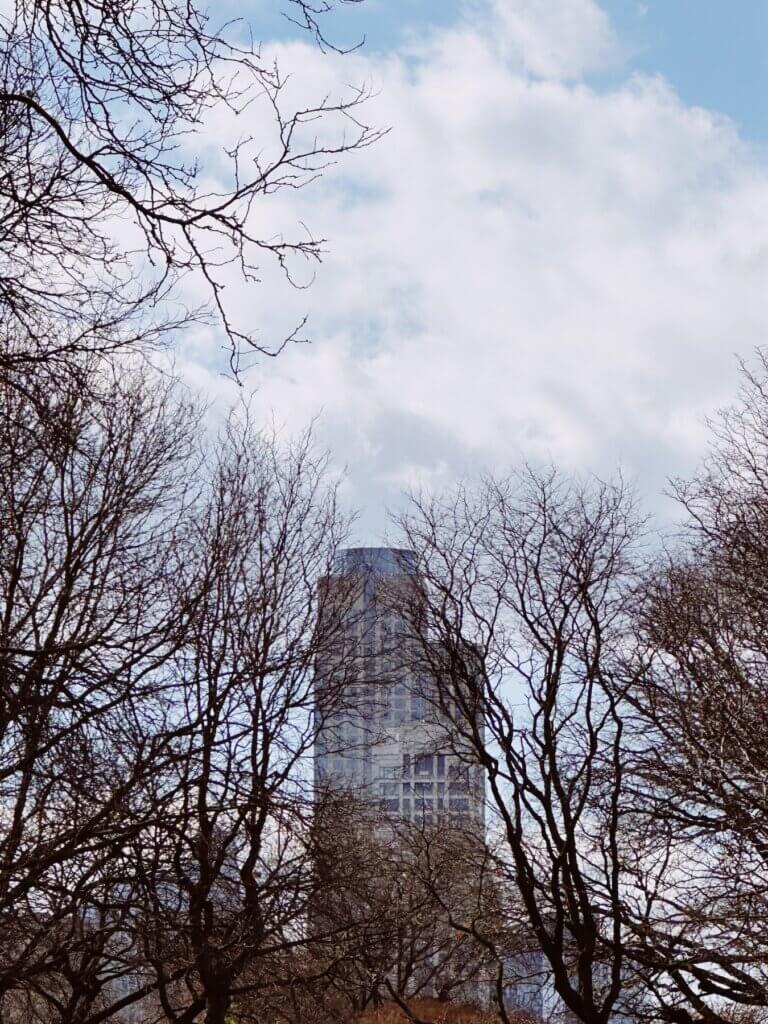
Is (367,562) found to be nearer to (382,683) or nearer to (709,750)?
(382,683)

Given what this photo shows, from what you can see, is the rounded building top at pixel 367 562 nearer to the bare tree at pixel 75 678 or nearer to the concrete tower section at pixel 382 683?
the concrete tower section at pixel 382 683

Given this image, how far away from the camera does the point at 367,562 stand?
17578 mm

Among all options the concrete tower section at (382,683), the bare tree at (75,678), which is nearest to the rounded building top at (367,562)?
the concrete tower section at (382,683)

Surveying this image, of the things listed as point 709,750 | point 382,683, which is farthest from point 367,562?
point 709,750

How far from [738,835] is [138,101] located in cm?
969

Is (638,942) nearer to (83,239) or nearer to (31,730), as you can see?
(31,730)

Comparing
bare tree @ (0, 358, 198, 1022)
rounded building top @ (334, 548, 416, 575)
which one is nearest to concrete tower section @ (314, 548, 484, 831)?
rounded building top @ (334, 548, 416, 575)

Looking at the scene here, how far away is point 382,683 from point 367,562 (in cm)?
182

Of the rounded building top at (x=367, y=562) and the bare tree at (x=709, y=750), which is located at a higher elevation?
the rounded building top at (x=367, y=562)

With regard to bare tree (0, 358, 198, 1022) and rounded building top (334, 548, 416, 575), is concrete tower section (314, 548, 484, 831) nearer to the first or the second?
rounded building top (334, 548, 416, 575)

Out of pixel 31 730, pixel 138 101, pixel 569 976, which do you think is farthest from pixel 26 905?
pixel 569 976

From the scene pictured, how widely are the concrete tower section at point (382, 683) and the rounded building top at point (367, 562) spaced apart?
0.04ft

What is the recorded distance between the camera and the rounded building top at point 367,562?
56.6 ft

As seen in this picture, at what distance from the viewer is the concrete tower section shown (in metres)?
16.1
